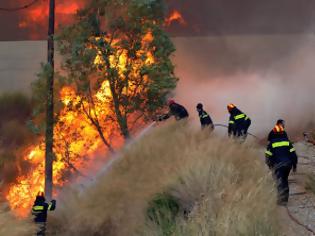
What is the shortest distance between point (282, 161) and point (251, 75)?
53.1 ft

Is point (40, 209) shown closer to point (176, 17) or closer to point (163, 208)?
point (163, 208)

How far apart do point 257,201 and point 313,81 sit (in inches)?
649

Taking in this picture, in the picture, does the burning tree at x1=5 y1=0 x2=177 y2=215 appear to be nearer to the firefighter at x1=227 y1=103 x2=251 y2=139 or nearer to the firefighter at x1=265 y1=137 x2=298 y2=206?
the firefighter at x1=227 y1=103 x2=251 y2=139

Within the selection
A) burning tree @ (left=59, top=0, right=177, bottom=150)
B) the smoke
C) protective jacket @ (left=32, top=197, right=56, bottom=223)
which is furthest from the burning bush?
protective jacket @ (left=32, top=197, right=56, bottom=223)

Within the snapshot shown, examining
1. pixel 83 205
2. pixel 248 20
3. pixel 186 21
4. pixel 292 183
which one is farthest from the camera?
pixel 248 20

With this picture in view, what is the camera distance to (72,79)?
12.5m

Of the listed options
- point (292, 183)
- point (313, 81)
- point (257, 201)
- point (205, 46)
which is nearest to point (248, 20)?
point (205, 46)

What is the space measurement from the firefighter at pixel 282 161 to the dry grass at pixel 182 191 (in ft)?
0.85

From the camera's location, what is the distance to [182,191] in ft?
25.6

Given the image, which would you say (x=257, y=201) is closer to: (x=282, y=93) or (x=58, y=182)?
(x=58, y=182)

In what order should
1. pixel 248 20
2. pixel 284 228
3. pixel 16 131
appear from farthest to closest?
pixel 248 20 → pixel 16 131 → pixel 284 228

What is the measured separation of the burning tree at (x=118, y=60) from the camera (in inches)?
485

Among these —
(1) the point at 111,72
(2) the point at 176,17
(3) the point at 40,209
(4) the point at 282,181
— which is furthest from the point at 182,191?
(2) the point at 176,17

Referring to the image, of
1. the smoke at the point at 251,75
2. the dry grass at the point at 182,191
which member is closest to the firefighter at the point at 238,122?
the dry grass at the point at 182,191
